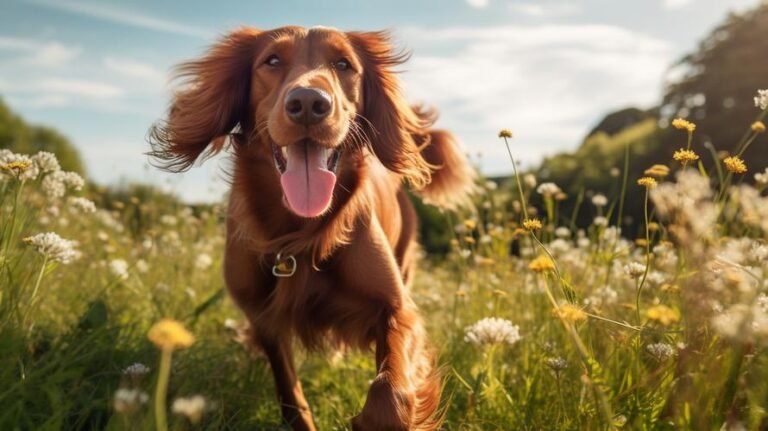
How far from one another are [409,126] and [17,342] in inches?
68.3

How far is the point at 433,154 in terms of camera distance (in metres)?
4.10

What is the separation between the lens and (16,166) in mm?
2035

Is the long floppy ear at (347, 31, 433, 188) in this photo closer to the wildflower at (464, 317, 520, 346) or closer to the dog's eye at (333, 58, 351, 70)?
the dog's eye at (333, 58, 351, 70)

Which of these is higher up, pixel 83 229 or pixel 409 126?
pixel 409 126

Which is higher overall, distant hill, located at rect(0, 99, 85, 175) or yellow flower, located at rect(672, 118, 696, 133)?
yellow flower, located at rect(672, 118, 696, 133)

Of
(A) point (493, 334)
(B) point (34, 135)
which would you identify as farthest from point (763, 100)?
(B) point (34, 135)

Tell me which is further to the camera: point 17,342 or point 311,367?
point 311,367

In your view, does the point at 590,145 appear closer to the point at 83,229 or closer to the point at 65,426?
the point at 83,229

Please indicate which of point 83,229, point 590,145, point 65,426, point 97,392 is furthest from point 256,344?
point 590,145

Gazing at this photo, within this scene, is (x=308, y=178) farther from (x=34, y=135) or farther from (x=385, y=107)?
(x=34, y=135)

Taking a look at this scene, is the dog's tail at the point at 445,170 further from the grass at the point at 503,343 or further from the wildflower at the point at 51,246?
the wildflower at the point at 51,246

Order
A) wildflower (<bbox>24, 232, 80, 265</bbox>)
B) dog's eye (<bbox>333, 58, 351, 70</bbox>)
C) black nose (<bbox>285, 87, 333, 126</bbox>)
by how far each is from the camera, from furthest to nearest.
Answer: dog's eye (<bbox>333, 58, 351, 70</bbox>) → black nose (<bbox>285, 87, 333, 126</bbox>) → wildflower (<bbox>24, 232, 80, 265</bbox>)

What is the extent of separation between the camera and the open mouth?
2279 mm

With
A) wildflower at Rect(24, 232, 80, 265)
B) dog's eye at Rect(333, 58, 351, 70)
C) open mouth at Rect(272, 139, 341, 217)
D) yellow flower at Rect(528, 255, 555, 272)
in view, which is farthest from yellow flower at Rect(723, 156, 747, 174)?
wildflower at Rect(24, 232, 80, 265)
